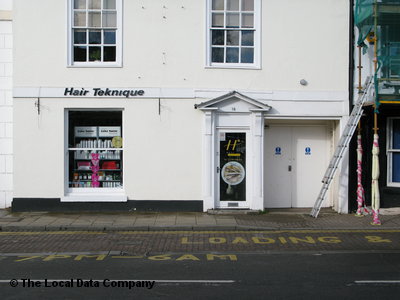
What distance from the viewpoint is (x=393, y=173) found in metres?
13.5

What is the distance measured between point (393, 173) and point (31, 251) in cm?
972

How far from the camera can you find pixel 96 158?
43.0 feet

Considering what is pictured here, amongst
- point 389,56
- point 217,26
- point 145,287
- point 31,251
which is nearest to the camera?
point 145,287

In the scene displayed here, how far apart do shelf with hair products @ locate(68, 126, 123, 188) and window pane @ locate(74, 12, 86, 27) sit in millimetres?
2741

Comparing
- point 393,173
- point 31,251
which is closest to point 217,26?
point 393,173

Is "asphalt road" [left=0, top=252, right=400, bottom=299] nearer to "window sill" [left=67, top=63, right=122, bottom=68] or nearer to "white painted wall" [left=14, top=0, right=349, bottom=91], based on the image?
"white painted wall" [left=14, top=0, right=349, bottom=91]

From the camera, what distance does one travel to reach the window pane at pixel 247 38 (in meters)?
13.0

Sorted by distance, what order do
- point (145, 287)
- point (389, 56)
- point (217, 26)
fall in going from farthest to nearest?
1. point (217, 26)
2. point (389, 56)
3. point (145, 287)

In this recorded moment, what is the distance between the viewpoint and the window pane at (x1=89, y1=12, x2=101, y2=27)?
503 inches

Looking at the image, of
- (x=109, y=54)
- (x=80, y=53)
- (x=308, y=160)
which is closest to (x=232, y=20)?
(x=109, y=54)

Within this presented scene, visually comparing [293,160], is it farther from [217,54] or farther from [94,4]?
[94,4]

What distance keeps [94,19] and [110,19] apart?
416 mm

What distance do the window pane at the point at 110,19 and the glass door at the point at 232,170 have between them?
4.17 metres

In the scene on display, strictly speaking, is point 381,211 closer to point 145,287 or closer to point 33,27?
point 145,287
